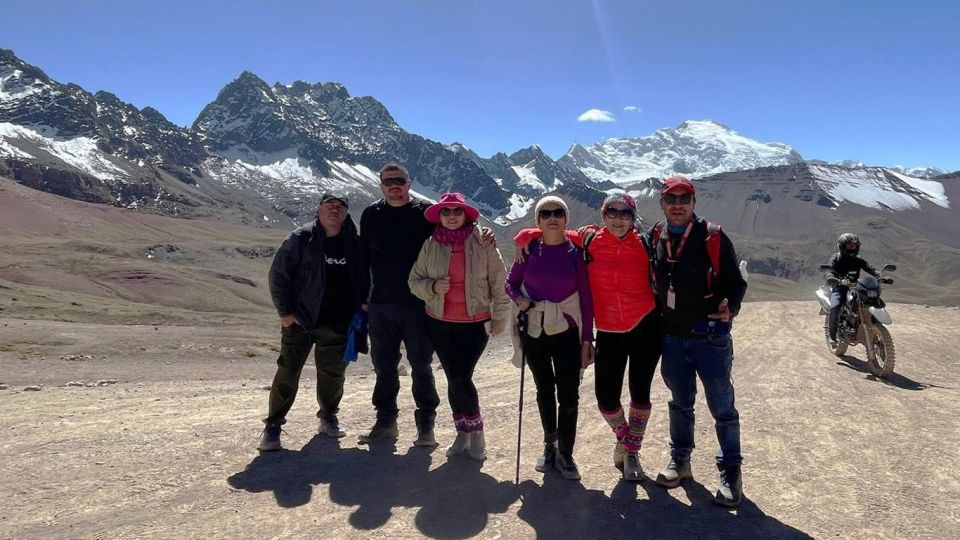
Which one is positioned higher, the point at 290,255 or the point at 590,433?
the point at 290,255

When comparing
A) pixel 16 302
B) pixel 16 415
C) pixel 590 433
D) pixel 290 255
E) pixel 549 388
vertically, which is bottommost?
pixel 16 302

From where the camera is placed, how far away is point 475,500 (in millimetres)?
5273

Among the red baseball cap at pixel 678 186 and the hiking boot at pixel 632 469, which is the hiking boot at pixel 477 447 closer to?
the hiking boot at pixel 632 469

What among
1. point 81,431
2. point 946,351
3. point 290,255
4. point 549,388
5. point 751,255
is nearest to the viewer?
point 549,388

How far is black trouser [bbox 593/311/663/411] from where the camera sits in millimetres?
5402

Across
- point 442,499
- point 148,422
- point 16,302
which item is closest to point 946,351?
point 442,499

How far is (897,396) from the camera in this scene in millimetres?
8938

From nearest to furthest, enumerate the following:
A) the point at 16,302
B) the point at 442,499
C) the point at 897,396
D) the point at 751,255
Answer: the point at 442,499 < the point at 897,396 < the point at 16,302 < the point at 751,255

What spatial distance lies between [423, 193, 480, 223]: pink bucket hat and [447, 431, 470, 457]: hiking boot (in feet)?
7.72

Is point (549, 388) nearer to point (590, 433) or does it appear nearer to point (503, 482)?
point (503, 482)

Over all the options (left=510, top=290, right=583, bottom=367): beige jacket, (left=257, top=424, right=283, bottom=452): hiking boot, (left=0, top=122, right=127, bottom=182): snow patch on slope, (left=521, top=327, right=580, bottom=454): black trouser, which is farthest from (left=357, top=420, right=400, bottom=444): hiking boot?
(left=0, top=122, right=127, bottom=182): snow patch on slope

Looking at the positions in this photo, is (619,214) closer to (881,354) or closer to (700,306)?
(700,306)

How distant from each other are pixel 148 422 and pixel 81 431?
0.74 meters

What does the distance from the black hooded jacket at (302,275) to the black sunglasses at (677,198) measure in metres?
3.34
